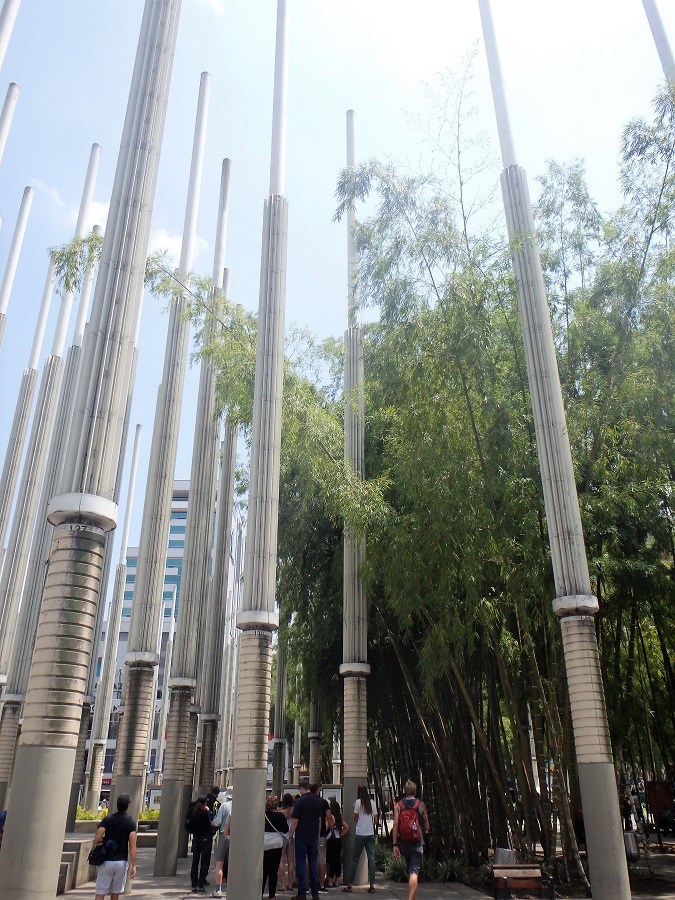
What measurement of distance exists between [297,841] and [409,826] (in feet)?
4.44

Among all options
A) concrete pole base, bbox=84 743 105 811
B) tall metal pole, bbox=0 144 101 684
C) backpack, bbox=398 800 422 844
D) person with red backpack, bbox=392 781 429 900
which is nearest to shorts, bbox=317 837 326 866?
person with red backpack, bbox=392 781 429 900

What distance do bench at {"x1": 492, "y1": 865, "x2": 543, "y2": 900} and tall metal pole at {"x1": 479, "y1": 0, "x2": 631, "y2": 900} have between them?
24.2 inches

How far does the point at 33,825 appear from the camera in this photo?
542 cm

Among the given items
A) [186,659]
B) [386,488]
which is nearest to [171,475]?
[186,659]

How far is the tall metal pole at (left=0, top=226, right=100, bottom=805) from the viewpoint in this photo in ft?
53.5

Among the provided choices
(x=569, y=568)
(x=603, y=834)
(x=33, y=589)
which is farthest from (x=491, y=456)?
(x=33, y=589)

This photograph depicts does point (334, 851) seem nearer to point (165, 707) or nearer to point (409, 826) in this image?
point (409, 826)

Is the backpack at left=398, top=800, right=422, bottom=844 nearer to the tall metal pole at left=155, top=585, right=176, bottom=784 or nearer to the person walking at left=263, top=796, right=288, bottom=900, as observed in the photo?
the person walking at left=263, top=796, right=288, bottom=900

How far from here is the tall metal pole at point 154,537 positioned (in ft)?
38.8

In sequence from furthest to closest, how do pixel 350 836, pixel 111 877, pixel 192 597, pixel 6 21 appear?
pixel 192 597
pixel 6 21
pixel 350 836
pixel 111 877

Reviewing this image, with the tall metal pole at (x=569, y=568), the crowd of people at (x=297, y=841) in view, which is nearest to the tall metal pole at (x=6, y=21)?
the tall metal pole at (x=569, y=568)

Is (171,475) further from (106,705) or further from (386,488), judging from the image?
(106,705)

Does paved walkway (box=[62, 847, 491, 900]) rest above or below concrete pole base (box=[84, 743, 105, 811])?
below

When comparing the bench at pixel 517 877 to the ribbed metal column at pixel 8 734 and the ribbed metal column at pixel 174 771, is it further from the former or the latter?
the ribbed metal column at pixel 8 734
